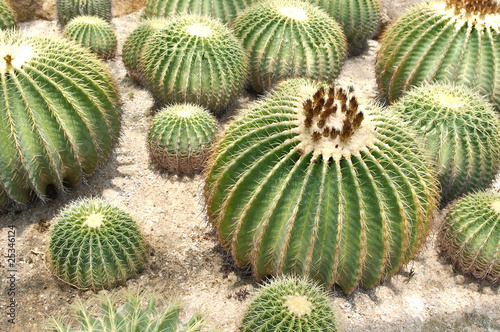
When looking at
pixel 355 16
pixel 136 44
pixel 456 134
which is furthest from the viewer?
pixel 355 16

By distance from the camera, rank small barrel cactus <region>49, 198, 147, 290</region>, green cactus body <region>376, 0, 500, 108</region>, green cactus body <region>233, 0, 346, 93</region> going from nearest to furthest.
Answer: small barrel cactus <region>49, 198, 147, 290</region>, green cactus body <region>376, 0, 500, 108</region>, green cactus body <region>233, 0, 346, 93</region>

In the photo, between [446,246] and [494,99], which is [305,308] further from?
[494,99]

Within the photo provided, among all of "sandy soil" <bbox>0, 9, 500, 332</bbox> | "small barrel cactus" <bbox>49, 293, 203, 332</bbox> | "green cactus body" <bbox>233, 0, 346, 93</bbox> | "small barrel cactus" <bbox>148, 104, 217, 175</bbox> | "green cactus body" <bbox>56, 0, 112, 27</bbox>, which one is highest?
"green cactus body" <bbox>233, 0, 346, 93</bbox>

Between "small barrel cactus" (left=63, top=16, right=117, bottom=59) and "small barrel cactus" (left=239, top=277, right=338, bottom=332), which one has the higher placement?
"small barrel cactus" (left=63, top=16, right=117, bottom=59)

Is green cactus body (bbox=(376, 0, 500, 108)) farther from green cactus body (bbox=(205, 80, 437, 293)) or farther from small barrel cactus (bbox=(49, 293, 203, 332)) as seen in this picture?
small barrel cactus (bbox=(49, 293, 203, 332))

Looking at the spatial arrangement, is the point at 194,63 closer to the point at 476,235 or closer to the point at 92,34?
the point at 92,34

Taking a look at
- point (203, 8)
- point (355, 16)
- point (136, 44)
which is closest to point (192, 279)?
point (136, 44)

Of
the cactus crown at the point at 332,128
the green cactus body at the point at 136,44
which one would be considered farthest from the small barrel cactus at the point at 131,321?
the green cactus body at the point at 136,44

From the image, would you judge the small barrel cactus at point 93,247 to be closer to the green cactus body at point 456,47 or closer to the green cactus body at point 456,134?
the green cactus body at point 456,134

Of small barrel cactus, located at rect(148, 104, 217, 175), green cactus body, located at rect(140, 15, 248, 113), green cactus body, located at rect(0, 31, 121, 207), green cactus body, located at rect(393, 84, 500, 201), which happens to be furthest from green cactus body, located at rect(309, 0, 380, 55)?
green cactus body, located at rect(0, 31, 121, 207)
